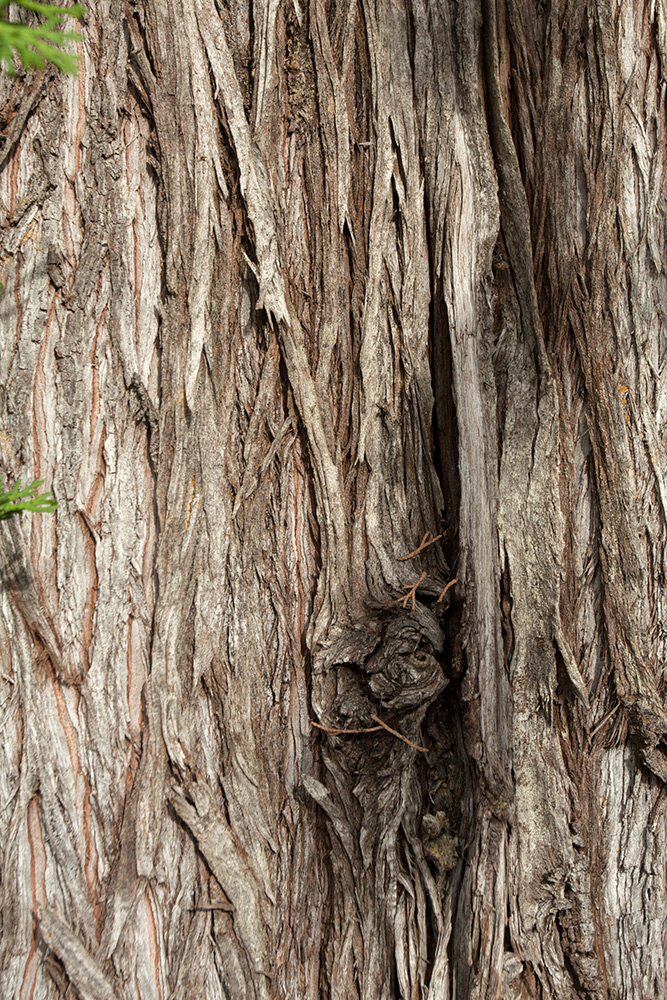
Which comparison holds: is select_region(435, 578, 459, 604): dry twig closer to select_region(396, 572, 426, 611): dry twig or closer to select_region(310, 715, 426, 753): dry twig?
select_region(396, 572, 426, 611): dry twig

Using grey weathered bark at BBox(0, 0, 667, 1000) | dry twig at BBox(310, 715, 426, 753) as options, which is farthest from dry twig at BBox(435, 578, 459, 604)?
dry twig at BBox(310, 715, 426, 753)

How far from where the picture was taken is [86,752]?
1.95 m

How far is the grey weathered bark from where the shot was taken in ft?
6.42

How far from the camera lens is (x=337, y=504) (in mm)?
2107

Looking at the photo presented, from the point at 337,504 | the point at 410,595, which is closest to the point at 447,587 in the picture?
the point at 410,595

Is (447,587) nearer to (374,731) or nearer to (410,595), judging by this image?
(410,595)

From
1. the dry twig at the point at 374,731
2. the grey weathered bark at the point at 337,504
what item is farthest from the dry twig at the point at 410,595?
the dry twig at the point at 374,731

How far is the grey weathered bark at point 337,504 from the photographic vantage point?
196 cm

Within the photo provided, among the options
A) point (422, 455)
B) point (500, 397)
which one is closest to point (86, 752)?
point (422, 455)

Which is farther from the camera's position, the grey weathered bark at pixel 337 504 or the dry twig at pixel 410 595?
the dry twig at pixel 410 595

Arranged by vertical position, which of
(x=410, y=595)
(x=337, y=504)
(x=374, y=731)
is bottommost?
(x=374, y=731)

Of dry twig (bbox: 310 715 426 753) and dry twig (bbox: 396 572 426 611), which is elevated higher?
dry twig (bbox: 396 572 426 611)

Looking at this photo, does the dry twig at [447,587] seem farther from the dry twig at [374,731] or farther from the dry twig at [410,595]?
the dry twig at [374,731]

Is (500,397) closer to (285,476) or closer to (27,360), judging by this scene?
(285,476)
